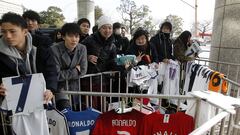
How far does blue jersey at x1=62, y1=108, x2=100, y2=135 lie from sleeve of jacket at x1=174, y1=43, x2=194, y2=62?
3.33 metres

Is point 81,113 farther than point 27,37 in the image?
Yes

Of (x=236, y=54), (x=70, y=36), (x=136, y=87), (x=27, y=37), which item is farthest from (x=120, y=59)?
(x=236, y=54)

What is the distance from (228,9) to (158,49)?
8.62ft

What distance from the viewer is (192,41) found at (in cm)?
610

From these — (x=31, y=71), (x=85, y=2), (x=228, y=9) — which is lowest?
(x=31, y=71)

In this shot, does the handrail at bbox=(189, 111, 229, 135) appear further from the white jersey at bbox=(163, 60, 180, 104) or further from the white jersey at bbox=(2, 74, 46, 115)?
the white jersey at bbox=(163, 60, 180, 104)

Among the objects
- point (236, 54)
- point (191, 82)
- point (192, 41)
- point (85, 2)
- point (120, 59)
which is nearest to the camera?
point (120, 59)

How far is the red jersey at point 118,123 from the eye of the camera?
114 inches

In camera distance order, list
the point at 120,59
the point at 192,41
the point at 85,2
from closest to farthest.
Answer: the point at 120,59 < the point at 192,41 < the point at 85,2

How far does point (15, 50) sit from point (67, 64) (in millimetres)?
1054

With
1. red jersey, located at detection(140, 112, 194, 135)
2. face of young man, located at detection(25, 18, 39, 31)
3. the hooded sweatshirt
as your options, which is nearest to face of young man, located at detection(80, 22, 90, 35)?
face of young man, located at detection(25, 18, 39, 31)

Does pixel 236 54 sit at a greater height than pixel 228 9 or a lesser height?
lesser

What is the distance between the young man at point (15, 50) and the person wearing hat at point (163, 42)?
341cm

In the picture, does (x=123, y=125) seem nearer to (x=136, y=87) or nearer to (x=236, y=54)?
(x=136, y=87)
